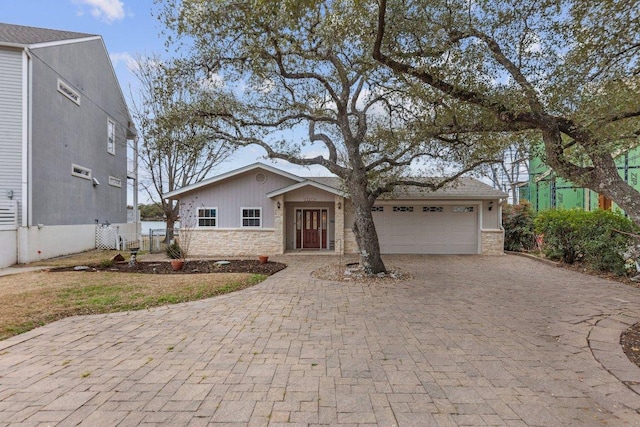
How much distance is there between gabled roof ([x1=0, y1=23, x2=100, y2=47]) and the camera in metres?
11.3

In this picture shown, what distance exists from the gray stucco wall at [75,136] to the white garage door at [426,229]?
42.7 ft

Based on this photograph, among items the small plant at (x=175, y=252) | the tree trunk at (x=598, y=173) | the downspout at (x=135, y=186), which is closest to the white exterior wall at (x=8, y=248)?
the small plant at (x=175, y=252)

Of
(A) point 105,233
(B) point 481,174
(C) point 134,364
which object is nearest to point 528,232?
(B) point 481,174

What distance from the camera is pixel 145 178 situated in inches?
775

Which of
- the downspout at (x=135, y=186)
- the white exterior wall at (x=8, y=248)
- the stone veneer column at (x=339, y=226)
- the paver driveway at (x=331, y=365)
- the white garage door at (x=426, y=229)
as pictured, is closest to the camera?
the paver driveway at (x=331, y=365)

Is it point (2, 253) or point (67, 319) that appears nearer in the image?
point (67, 319)

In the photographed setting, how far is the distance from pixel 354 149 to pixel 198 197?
8516 millimetres

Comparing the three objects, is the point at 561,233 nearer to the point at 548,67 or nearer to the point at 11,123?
the point at 548,67

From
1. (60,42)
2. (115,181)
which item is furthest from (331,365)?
(115,181)

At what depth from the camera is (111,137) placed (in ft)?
59.1

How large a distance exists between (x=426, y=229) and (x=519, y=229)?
4.32 meters

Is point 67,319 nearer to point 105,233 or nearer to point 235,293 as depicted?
point 235,293

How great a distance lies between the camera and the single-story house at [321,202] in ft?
47.5

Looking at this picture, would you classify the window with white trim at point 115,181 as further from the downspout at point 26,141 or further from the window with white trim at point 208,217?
the window with white trim at point 208,217
